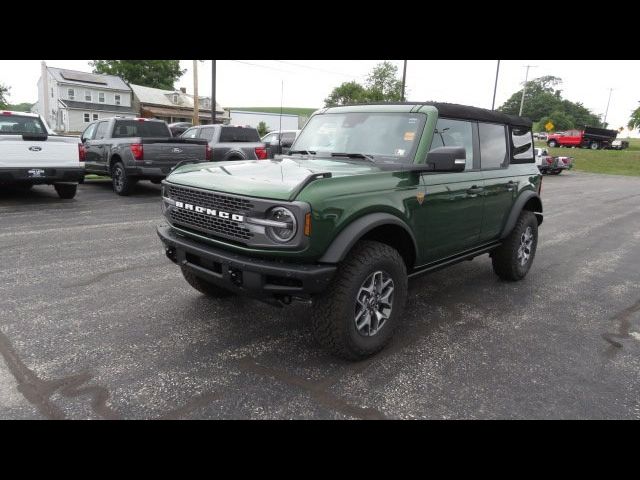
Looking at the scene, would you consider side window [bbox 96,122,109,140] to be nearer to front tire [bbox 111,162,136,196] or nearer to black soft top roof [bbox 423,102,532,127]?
front tire [bbox 111,162,136,196]

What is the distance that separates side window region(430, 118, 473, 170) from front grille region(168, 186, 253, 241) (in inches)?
71.5

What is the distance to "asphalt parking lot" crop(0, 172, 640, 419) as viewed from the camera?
2.83 m

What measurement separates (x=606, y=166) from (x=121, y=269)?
3481 centimetres

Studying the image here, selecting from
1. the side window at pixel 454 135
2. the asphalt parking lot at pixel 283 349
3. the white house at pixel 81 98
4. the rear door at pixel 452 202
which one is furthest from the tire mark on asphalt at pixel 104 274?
the white house at pixel 81 98

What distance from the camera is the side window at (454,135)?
402 cm

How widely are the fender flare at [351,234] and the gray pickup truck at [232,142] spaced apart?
8933mm

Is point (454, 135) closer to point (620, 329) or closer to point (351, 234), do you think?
point (351, 234)

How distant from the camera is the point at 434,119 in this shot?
3.97 metres

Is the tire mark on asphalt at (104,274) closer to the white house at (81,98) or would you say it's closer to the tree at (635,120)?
the white house at (81,98)

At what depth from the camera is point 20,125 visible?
9.85 meters

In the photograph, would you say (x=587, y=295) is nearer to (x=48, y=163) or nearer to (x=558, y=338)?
(x=558, y=338)
